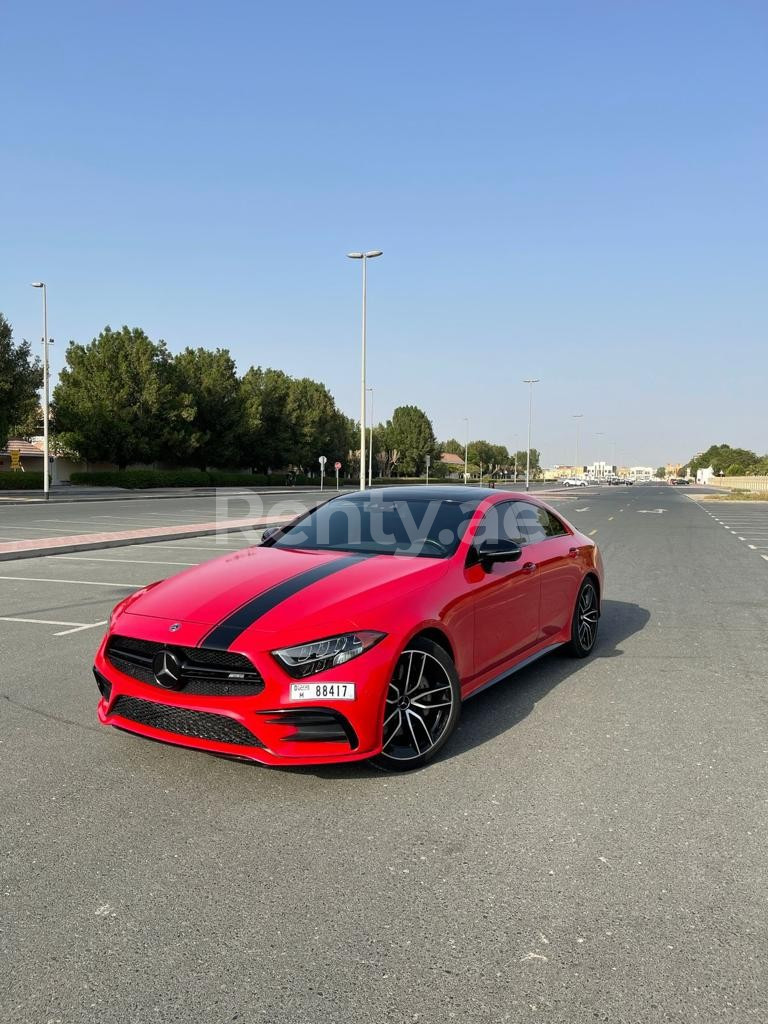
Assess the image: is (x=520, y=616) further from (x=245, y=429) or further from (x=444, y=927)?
(x=245, y=429)

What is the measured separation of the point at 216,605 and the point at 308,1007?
2111 millimetres

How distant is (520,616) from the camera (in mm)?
5355

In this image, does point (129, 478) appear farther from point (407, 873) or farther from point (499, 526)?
point (407, 873)

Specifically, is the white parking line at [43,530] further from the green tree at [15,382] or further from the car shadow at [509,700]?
the green tree at [15,382]

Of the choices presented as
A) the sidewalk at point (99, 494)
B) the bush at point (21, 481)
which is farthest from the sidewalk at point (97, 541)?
the bush at point (21, 481)

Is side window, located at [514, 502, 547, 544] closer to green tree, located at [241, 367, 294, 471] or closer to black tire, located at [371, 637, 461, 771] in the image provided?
black tire, located at [371, 637, 461, 771]

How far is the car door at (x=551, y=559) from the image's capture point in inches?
229

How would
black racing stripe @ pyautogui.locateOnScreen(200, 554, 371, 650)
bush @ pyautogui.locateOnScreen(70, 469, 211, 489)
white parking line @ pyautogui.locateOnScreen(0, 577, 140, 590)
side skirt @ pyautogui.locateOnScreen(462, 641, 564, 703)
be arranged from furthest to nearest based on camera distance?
bush @ pyautogui.locateOnScreen(70, 469, 211, 489) → white parking line @ pyautogui.locateOnScreen(0, 577, 140, 590) → side skirt @ pyautogui.locateOnScreen(462, 641, 564, 703) → black racing stripe @ pyautogui.locateOnScreen(200, 554, 371, 650)

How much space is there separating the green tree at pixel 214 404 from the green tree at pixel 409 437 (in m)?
44.1

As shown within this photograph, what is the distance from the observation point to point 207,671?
3.72 meters

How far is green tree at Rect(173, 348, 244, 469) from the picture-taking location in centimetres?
6406

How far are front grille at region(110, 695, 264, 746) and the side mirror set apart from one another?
1.88 metres

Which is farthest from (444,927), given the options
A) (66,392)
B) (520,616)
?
(66,392)

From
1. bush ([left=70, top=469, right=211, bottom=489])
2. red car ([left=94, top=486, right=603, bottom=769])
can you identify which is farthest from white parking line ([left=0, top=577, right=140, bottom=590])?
bush ([left=70, top=469, right=211, bottom=489])
